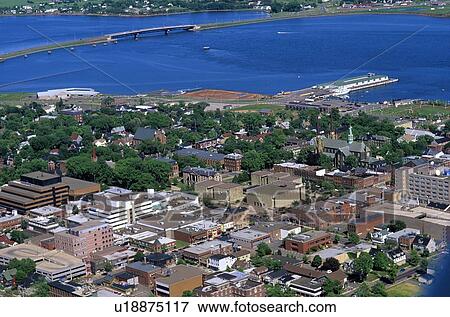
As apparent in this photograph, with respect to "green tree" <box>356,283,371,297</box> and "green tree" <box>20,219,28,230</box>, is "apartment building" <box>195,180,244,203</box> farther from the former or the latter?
"green tree" <box>356,283,371,297</box>

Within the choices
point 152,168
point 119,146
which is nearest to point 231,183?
point 152,168

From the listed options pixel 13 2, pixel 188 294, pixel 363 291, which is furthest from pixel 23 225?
pixel 13 2

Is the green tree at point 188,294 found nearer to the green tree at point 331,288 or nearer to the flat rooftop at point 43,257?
the green tree at point 331,288

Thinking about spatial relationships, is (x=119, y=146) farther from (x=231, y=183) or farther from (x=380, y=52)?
(x=380, y=52)

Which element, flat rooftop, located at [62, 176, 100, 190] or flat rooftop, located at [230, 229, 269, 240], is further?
flat rooftop, located at [62, 176, 100, 190]

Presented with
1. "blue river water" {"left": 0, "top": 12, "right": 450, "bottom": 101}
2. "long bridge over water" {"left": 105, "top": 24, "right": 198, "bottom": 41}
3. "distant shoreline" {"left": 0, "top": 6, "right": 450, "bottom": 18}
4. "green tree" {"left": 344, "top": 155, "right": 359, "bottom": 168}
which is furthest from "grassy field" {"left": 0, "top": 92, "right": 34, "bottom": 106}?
"distant shoreline" {"left": 0, "top": 6, "right": 450, "bottom": 18}

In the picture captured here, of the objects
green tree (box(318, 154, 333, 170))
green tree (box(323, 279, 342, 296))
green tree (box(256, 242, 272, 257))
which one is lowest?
green tree (box(318, 154, 333, 170))
